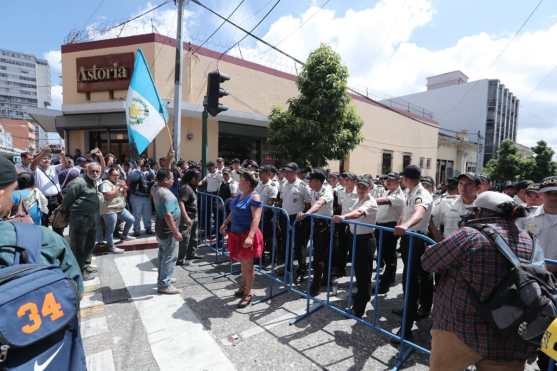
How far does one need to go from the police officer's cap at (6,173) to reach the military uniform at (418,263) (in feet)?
10.2

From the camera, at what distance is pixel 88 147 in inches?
544

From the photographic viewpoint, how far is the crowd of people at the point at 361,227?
1856 millimetres

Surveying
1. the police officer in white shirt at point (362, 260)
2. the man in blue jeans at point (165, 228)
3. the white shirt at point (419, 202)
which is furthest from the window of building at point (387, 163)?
the man in blue jeans at point (165, 228)

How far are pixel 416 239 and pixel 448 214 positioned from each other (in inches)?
35.6

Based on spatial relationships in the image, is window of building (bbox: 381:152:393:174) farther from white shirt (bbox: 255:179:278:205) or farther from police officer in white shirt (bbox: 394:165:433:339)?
police officer in white shirt (bbox: 394:165:433:339)

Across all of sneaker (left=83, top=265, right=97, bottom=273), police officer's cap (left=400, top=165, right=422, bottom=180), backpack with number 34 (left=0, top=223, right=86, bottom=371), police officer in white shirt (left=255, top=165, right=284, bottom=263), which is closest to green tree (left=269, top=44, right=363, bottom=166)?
police officer in white shirt (left=255, top=165, right=284, bottom=263)

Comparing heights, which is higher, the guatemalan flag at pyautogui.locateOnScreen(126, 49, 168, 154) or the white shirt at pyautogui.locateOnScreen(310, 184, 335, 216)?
the guatemalan flag at pyautogui.locateOnScreen(126, 49, 168, 154)

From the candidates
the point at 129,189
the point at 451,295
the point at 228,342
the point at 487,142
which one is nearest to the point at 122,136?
the point at 129,189

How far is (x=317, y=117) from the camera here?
12.6 meters

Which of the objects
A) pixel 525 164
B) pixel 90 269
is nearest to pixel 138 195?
pixel 90 269

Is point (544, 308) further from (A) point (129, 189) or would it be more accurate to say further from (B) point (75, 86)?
(B) point (75, 86)

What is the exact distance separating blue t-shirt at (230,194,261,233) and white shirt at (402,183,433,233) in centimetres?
187

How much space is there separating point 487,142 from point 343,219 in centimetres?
6212

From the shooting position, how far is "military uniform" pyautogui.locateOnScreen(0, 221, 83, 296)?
1.24 metres
